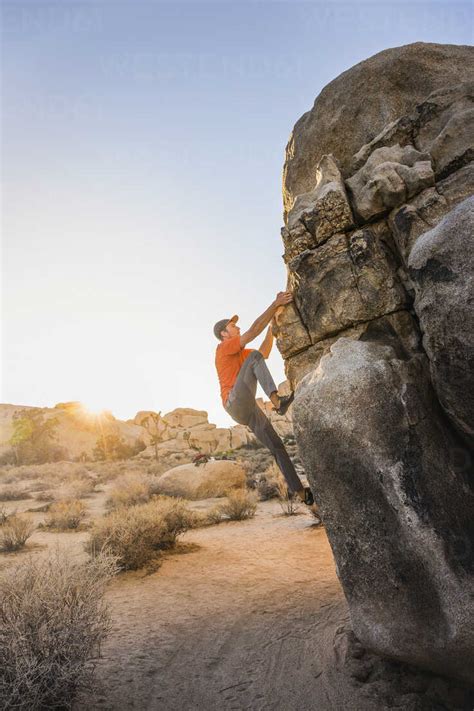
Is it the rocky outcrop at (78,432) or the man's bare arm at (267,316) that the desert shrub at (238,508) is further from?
the rocky outcrop at (78,432)

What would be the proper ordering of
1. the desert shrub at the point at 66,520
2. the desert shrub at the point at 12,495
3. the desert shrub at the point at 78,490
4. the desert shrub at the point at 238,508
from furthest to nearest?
1. the desert shrub at the point at 12,495
2. the desert shrub at the point at 78,490
3. the desert shrub at the point at 66,520
4. the desert shrub at the point at 238,508

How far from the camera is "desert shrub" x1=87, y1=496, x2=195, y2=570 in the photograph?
6.81 meters

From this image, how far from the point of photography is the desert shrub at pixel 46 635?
2.84 metres

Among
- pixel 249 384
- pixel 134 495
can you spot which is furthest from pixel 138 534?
pixel 134 495

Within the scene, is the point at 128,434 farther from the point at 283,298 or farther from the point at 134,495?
the point at 283,298

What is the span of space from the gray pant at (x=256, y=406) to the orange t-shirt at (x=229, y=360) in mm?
304

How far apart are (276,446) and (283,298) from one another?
1994 mm

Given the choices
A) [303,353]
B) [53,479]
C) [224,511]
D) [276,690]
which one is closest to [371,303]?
[303,353]

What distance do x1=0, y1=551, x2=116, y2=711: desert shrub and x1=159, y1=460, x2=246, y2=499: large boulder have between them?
10743 millimetres

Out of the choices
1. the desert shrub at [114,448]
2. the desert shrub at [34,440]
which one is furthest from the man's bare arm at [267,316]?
the desert shrub at [34,440]

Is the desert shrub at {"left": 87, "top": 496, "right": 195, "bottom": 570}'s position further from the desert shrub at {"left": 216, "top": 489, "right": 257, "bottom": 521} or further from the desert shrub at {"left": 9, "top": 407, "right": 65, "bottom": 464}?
the desert shrub at {"left": 9, "top": 407, "right": 65, "bottom": 464}

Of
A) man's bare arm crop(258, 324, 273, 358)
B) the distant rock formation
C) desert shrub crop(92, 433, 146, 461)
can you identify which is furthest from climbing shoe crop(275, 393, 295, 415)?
desert shrub crop(92, 433, 146, 461)

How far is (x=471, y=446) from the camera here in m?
2.80

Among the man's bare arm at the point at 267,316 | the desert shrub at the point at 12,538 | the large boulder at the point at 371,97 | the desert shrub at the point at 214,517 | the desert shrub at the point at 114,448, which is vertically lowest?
the desert shrub at the point at 214,517
